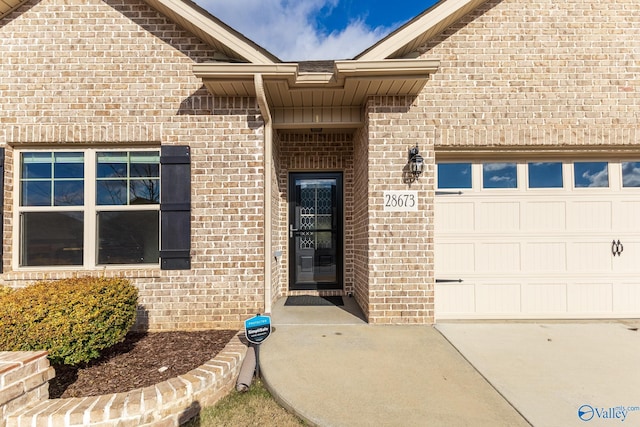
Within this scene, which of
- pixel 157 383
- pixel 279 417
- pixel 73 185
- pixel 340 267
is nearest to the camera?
pixel 279 417

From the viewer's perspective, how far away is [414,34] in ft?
13.7

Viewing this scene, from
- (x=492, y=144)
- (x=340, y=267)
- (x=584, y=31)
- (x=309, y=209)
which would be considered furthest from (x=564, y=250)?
(x=309, y=209)

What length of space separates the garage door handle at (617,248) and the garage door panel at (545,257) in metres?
0.66

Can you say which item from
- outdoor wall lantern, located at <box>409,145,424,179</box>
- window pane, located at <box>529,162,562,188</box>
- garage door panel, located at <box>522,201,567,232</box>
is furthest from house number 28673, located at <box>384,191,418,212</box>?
window pane, located at <box>529,162,562,188</box>

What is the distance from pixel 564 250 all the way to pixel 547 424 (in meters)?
3.20

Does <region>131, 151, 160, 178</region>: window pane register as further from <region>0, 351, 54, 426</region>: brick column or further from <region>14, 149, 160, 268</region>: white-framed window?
<region>0, 351, 54, 426</region>: brick column

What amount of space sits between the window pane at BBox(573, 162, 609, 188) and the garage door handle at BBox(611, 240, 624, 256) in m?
0.83

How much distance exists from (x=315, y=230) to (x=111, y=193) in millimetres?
3137

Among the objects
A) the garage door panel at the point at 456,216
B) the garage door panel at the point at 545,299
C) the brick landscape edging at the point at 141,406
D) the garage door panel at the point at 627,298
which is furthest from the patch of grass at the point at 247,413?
the garage door panel at the point at 627,298

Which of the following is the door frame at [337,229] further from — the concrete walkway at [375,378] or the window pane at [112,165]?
the window pane at [112,165]

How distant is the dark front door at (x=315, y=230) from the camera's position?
580 centimetres

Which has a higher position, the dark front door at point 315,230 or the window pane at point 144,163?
the window pane at point 144,163

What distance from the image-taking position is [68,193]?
4.43 metres

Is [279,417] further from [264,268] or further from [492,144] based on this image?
[492,144]
